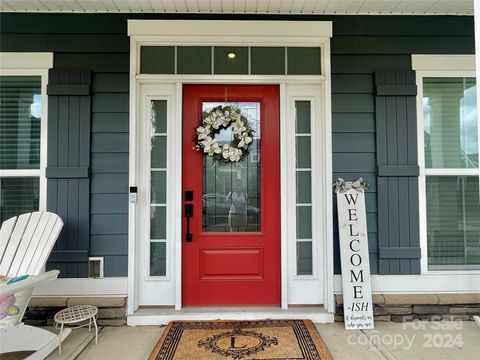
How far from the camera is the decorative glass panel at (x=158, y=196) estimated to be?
10.0ft

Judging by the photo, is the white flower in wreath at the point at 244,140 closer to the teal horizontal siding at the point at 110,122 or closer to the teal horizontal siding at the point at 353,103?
the teal horizontal siding at the point at 353,103

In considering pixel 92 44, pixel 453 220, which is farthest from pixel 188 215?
pixel 453 220

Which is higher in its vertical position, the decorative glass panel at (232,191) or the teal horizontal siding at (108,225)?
the decorative glass panel at (232,191)

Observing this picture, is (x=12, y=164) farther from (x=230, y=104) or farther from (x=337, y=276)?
(x=337, y=276)

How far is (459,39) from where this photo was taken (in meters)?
3.10

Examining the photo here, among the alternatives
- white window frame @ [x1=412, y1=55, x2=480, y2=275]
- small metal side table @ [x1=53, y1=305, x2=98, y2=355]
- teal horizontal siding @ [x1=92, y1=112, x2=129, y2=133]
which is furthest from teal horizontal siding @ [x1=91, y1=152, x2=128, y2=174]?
white window frame @ [x1=412, y1=55, x2=480, y2=275]

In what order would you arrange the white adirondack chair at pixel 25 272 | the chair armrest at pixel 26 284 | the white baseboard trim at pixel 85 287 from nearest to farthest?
1. the chair armrest at pixel 26 284
2. the white adirondack chair at pixel 25 272
3. the white baseboard trim at pixel 85 287

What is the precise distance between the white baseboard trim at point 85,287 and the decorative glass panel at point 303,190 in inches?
60.8

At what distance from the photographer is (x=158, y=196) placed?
3.06 m

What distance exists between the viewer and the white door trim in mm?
2988

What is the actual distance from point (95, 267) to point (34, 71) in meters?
1.77

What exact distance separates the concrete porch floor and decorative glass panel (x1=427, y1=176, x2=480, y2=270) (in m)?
0.55

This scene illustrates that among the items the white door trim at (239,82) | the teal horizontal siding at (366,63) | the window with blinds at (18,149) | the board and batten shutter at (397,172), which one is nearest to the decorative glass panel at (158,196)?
the white door trim at (239,82)

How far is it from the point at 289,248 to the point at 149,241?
1.22m
